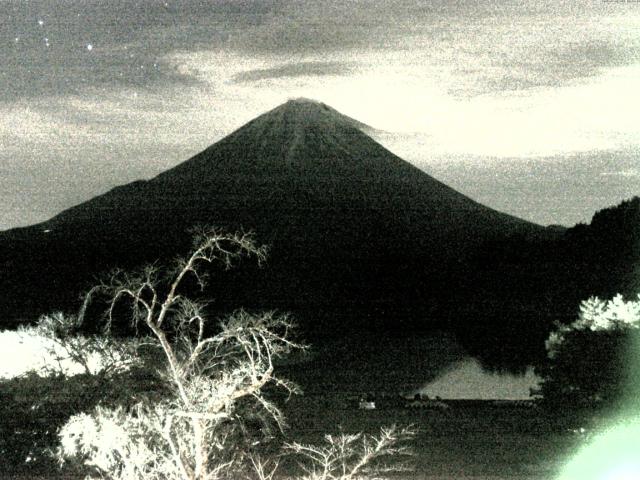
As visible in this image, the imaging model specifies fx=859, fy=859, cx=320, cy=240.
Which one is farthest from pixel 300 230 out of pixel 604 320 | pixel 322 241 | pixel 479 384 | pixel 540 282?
pixel 604 320

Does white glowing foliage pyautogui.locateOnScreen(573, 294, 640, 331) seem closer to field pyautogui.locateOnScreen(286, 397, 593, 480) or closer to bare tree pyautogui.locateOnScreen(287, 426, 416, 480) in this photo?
field pyautogui.locateOnScreen(286, 397, 593, 480)

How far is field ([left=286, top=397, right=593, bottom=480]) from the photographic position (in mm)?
14336

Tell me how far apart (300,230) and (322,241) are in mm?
5793

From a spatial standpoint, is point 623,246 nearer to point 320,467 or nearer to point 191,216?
point 320,467

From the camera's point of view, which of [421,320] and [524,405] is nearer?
[524,405]

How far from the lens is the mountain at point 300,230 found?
72.8 metres

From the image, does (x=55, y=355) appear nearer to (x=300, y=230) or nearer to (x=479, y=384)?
(x=479, y=384)

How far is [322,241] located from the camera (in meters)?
126

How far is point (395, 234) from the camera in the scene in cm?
13625

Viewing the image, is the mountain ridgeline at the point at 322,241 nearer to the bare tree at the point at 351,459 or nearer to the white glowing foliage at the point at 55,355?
the white glowing foliage at the point at 55,355

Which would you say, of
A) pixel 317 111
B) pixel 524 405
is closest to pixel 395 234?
pixel 317 111

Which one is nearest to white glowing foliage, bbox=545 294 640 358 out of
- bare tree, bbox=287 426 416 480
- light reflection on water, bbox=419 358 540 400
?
light reflection on water, bbox=419 358 540 400

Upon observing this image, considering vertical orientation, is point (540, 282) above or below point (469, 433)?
below

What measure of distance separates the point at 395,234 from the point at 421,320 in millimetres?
72338
